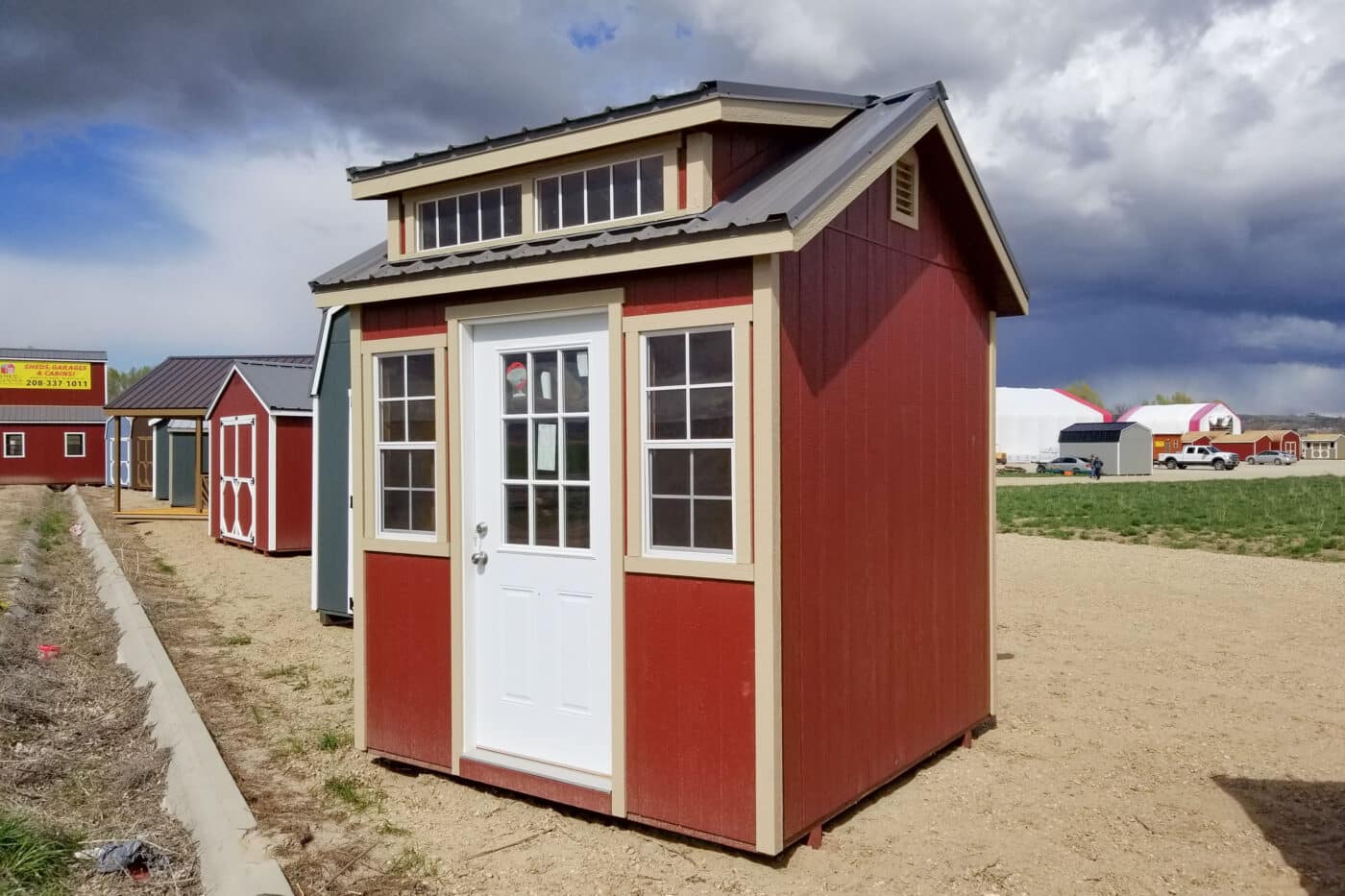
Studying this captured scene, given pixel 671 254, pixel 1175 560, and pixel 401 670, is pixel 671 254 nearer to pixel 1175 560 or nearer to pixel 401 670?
pixel 401 670

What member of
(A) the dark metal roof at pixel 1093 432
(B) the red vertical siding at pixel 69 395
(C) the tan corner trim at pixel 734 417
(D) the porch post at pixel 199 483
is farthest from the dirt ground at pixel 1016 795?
(A) the dark metal roof at pixel 1093 432

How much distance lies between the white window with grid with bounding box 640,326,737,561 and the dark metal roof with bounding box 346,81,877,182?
40.8 inches

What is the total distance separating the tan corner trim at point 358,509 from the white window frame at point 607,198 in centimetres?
123

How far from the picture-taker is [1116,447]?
153ft

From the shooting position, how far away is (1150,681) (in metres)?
7.84

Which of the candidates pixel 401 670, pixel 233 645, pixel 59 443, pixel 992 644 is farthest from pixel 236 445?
pixel 59 443

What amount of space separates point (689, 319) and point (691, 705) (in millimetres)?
1631

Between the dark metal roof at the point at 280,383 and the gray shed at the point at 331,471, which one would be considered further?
the dark metal roof at the point at 280,383

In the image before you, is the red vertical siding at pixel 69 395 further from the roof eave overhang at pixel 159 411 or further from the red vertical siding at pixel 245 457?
the red vertical siding at pixel 245 457

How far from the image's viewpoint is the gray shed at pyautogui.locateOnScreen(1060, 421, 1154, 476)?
4678 centimetres

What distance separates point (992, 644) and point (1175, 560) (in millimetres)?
9626

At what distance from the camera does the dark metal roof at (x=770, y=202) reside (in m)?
4.26

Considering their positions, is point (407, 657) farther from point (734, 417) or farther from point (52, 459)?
point (52, 459)

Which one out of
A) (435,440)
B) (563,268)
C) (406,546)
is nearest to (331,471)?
(406,546)
